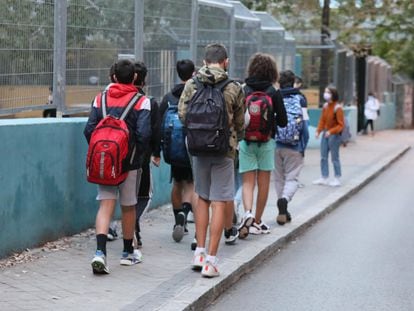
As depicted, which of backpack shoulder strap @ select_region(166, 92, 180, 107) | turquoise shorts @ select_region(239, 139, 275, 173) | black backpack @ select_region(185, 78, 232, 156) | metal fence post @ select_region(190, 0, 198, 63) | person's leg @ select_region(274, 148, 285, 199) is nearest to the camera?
black backpack @ select_region(185, 78, 232, 156)

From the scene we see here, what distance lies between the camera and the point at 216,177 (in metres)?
7.83

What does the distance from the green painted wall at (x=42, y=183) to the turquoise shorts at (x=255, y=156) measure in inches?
60.9

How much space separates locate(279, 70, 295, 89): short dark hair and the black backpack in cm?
316

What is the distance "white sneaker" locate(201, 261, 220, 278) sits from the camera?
7520 millimetres

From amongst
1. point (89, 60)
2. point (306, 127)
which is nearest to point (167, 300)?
point (89, 60)

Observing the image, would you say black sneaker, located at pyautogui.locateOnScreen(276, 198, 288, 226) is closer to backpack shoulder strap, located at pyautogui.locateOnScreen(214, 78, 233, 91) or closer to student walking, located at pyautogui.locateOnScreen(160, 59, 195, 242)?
student walking, located at pyautogui.locateOnScreen(160, 59, 195, 242)

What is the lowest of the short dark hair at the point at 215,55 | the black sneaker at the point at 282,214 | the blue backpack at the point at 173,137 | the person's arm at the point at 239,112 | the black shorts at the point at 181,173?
the black sneaker at the point at 282,214

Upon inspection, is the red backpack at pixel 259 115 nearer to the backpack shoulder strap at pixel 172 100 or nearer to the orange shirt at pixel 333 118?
the backpack shoulder strap at pixel 172 100

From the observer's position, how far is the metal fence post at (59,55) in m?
9.20

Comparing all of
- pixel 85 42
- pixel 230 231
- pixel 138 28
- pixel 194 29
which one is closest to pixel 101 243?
pixel 230 231

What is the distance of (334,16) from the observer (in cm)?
2991

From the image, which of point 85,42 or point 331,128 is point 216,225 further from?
point 331,128

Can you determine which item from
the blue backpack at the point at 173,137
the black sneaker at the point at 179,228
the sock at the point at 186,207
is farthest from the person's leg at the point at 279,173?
the blue backpack at the point at 173,137

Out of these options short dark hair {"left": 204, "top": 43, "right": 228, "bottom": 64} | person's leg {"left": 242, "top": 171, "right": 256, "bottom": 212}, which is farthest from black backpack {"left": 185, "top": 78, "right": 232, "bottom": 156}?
person's leg {"left": 242, "top": 171, "right": 256, "bottom": 212}
